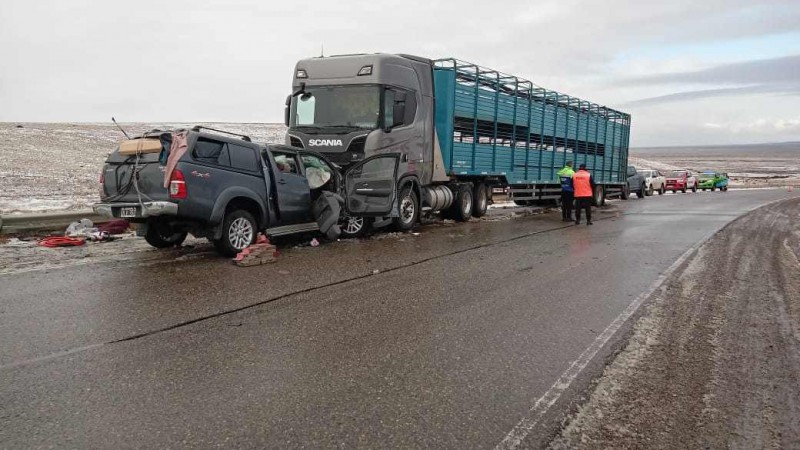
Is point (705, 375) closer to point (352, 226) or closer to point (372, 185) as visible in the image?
point (372, 185)

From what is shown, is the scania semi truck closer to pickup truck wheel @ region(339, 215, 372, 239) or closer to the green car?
pickup truck wheel @ region(339, 215, 372, 239)

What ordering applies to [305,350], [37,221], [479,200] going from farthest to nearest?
[479,200]
[37,221]
[305,350]

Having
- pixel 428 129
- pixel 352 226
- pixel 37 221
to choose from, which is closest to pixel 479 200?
pixel 428 129

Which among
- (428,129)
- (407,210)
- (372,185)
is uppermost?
(428,129)

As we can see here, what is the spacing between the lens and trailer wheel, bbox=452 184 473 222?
1492 cm

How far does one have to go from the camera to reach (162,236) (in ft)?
32.2

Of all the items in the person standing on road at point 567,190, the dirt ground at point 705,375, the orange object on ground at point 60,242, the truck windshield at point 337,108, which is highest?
the truck windshield at point 337,108

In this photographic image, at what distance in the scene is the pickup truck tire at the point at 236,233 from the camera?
28.8 feet

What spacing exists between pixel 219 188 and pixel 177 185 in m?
0.66

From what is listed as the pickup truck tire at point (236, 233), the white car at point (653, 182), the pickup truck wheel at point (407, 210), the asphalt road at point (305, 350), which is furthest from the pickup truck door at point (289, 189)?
the white car at point (653, 182)

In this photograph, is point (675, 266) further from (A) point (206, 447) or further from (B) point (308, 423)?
(A) point (206, 447)

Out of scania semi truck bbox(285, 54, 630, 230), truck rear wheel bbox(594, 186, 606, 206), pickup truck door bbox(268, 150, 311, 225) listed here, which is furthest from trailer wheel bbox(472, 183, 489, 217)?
truck rear wheel bbox(594, 186, 606, 206)

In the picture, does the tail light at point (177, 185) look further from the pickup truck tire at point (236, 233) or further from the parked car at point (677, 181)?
the parked car at point (677, 181)

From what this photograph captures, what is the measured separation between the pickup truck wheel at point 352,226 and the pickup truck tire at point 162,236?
2997 millimetres
